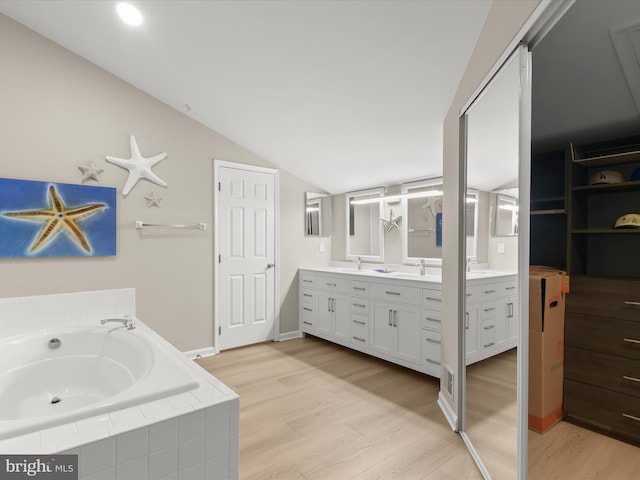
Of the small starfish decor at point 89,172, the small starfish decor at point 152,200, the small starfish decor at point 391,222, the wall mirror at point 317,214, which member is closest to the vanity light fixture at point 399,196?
the small starfish decor at point 391,222

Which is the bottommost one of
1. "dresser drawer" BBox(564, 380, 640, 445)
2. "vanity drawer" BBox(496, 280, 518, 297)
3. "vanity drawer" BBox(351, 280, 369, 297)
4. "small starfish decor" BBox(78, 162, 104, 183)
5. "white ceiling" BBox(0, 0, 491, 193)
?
"dresser drawer" BBox(564, 380, 640, 445)

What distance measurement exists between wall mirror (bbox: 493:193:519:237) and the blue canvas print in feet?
9.50

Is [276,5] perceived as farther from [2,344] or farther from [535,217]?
[2,344]

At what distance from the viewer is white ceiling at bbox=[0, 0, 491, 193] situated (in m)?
1.97

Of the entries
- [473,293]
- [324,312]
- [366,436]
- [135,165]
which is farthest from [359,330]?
[135,165]

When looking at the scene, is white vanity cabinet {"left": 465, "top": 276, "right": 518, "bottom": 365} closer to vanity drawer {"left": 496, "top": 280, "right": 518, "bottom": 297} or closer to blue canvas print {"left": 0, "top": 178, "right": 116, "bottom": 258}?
vanity drawer {"left": 496, "top": 280, "right": 518, "bottom": 297}

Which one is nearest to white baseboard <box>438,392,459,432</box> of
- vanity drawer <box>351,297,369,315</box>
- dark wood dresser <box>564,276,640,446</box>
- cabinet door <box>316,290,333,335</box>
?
dark wood dresser <box>564,276,640,446</box>

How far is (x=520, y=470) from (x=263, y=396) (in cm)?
178

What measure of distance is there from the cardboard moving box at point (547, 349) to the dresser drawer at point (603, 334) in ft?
0.32

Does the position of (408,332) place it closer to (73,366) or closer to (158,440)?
(158,440)

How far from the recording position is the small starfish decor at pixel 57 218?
2604 millimetres

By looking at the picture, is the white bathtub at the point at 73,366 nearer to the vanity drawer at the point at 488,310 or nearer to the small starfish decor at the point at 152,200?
the small starfish decor at the point at 152,200

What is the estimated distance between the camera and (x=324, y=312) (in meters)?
3.93

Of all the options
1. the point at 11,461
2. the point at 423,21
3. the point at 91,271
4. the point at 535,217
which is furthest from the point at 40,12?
the point at 535,217
